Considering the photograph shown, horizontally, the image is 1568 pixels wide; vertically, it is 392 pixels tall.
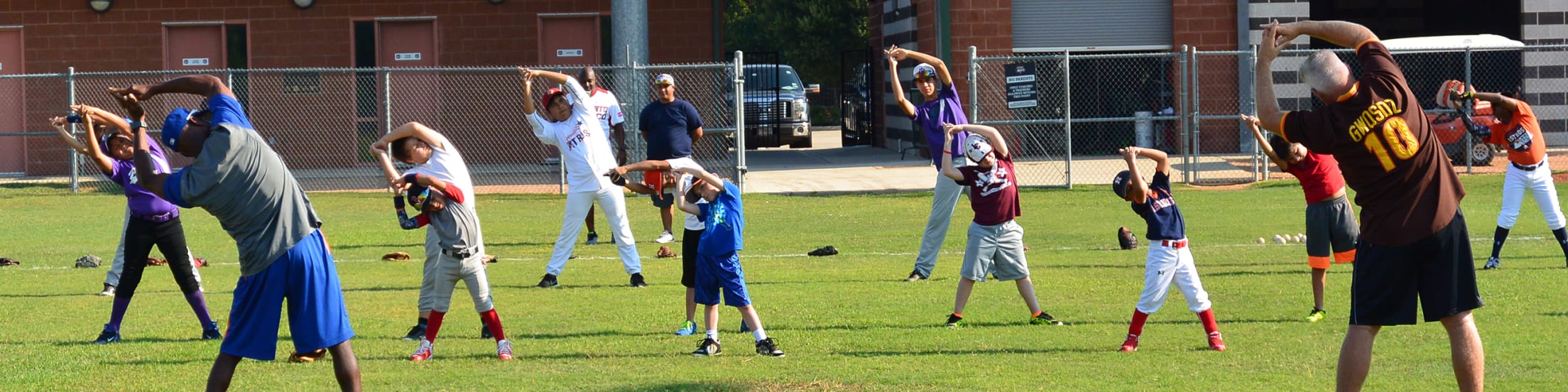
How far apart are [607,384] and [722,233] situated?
3.83ft

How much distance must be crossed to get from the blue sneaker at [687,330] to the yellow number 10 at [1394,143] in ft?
14.1

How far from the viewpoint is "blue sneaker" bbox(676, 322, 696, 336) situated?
8.88 m

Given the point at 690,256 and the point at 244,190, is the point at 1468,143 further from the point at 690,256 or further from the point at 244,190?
the point at 244,190

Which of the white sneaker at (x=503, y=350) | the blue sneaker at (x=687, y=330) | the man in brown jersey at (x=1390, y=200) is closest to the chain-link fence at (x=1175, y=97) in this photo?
the blue sneaker at (x=687, y=330)

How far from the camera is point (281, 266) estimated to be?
6059mm

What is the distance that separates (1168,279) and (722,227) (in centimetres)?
244

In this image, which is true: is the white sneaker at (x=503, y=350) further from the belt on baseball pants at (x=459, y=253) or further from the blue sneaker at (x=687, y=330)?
the blue sneaker at (x=687, y=330)

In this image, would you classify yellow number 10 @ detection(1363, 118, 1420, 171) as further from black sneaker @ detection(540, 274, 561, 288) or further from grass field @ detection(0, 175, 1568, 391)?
black sneaker @ detection(540, 274, 561, 288)

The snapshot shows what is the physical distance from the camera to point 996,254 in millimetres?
8906

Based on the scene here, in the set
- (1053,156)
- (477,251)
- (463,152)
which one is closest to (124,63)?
(463,152)

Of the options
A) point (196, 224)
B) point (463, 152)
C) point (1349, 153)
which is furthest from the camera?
point (463, 152)

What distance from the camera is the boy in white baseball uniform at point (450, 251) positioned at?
25.8 ft

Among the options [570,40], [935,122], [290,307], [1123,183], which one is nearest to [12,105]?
[570,40]

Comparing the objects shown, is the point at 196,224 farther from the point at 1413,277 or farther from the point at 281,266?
the point at 1413,277
